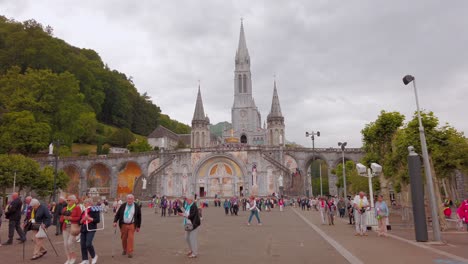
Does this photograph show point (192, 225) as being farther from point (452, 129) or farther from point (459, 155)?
point (459, 155)

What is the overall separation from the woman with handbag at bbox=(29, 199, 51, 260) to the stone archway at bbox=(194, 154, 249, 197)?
4049 cm

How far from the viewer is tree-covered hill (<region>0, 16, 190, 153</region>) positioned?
45156 millimetres

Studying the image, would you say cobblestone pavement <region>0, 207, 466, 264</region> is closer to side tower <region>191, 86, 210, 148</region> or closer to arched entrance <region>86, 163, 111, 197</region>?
arched entrance <region>86, 163, 111, 197</region>

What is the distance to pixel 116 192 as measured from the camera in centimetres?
5372

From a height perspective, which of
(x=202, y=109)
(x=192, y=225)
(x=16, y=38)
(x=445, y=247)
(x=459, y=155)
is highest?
(x=16, y=38)

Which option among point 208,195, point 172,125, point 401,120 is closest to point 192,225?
point 401,120

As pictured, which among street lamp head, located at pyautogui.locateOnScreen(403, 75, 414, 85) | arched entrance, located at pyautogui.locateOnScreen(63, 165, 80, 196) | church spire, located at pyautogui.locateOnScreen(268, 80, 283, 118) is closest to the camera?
street lamp head, located at pyautogui.locateOnScreen(403, 75, 414, 85)

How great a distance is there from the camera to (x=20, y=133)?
4366 centimetres

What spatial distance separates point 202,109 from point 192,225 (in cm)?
6318

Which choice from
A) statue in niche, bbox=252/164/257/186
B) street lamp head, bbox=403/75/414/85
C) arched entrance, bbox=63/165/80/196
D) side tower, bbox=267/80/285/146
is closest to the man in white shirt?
street lamp head, bbox=403/75/414/85

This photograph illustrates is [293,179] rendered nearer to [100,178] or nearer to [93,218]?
[100,178]

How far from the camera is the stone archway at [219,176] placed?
1956 inches

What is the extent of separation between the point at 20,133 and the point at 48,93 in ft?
28.2

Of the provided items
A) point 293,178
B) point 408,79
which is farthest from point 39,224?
point 293,178
